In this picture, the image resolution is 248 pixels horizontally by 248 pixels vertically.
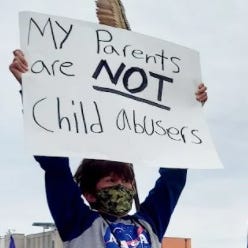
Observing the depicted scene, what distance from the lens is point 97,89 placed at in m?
3.55

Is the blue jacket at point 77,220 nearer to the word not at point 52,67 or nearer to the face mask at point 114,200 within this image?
the face mask at point 114,200

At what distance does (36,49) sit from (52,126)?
33cm

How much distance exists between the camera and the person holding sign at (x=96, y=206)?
133 inches

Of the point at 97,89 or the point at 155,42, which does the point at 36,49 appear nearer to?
the point at 97,89

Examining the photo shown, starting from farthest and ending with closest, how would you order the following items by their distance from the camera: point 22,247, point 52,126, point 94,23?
point 22,247 < point 94,23 < point 52,126

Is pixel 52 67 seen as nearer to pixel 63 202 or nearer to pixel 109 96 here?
pixel 109 96

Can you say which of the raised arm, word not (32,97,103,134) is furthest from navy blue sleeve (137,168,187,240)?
the raised arm

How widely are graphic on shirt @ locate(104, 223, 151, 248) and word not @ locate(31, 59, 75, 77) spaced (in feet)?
2.04

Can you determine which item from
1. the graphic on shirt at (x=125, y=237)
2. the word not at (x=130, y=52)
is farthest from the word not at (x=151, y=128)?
the graphic on shirt at (x=125, y=237)

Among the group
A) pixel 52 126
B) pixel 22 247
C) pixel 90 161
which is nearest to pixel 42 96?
pixel 52 126

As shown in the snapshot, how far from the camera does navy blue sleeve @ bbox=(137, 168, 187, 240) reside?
366 centimetres

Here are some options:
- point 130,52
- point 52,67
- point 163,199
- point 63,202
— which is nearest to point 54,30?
point 52,67

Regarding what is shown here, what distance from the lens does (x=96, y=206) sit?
3.50m

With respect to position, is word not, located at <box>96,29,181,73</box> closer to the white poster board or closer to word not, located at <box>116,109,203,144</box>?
the white poster board
